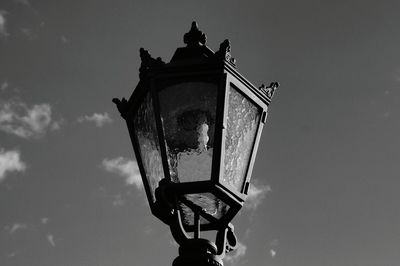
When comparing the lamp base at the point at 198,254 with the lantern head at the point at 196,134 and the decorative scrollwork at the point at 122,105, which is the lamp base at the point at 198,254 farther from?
the decorative scrollwork at the point at 122,105

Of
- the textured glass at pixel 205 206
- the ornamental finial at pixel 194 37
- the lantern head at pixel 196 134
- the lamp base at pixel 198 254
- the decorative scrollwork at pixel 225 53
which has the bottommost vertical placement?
the lamp base at pixel 198 254

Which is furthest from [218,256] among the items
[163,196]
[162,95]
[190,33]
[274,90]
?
[190,33]

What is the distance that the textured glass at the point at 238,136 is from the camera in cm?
321

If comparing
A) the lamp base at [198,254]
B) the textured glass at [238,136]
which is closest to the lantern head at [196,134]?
the textured glass at [238,136]

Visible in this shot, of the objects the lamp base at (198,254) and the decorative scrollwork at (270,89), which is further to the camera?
the decorative scrollwork at (270,89)

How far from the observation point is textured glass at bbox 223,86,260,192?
321cm

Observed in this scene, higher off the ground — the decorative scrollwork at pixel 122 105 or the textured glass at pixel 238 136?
the decorative scrollwork at pixel 122 105

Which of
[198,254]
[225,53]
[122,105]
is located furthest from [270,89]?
[198,254]

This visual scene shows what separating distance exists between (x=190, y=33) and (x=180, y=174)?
1.17m

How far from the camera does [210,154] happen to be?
10.3 ft

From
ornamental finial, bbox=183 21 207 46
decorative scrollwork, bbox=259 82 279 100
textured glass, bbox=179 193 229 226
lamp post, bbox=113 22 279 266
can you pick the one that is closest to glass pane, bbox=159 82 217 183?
lamp post, bbox=113 22 279 266

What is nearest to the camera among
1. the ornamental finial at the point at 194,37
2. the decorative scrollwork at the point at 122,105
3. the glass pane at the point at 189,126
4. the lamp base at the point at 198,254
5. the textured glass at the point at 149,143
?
the lamp base at the point at 198,254

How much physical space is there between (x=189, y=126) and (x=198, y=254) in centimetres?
74

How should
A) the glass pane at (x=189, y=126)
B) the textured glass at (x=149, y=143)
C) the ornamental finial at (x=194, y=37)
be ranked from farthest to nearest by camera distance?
the ornamental finial at (x=194, y=37) < the textured glass at (x=149, y=143) < the glass pane at (x=189, y=126)
